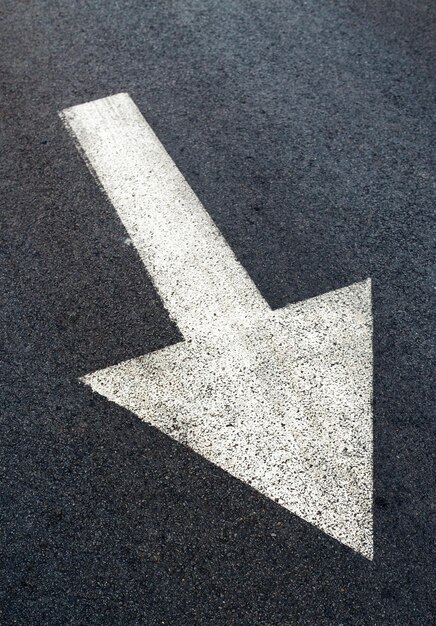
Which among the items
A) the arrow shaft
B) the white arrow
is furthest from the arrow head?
the arrow shaft

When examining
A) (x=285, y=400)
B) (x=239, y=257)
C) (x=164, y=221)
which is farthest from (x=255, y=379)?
(x=164, y=221)

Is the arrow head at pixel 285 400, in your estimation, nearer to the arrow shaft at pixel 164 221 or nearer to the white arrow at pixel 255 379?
the white arrow at pixel 255 379

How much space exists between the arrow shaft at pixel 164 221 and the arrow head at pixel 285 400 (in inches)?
7.0

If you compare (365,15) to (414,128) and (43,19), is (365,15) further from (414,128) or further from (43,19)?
(43,19)

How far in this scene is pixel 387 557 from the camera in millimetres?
2947

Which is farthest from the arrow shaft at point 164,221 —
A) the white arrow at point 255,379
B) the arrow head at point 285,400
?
the arrow head at point 285,400

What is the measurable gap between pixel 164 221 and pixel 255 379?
1.26 meters

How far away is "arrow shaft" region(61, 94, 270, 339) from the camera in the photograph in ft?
12.7

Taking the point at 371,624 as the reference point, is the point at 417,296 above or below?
above

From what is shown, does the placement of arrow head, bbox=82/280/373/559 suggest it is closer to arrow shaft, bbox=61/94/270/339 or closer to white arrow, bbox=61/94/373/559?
white arrow, bbox=61/94/373/559

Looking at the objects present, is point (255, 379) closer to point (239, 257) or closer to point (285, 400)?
point (285, 400)

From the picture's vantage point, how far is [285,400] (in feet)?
11.4

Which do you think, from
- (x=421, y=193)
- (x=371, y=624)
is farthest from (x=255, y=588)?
(x=421, y=193)

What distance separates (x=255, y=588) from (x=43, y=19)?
4.94 metres
